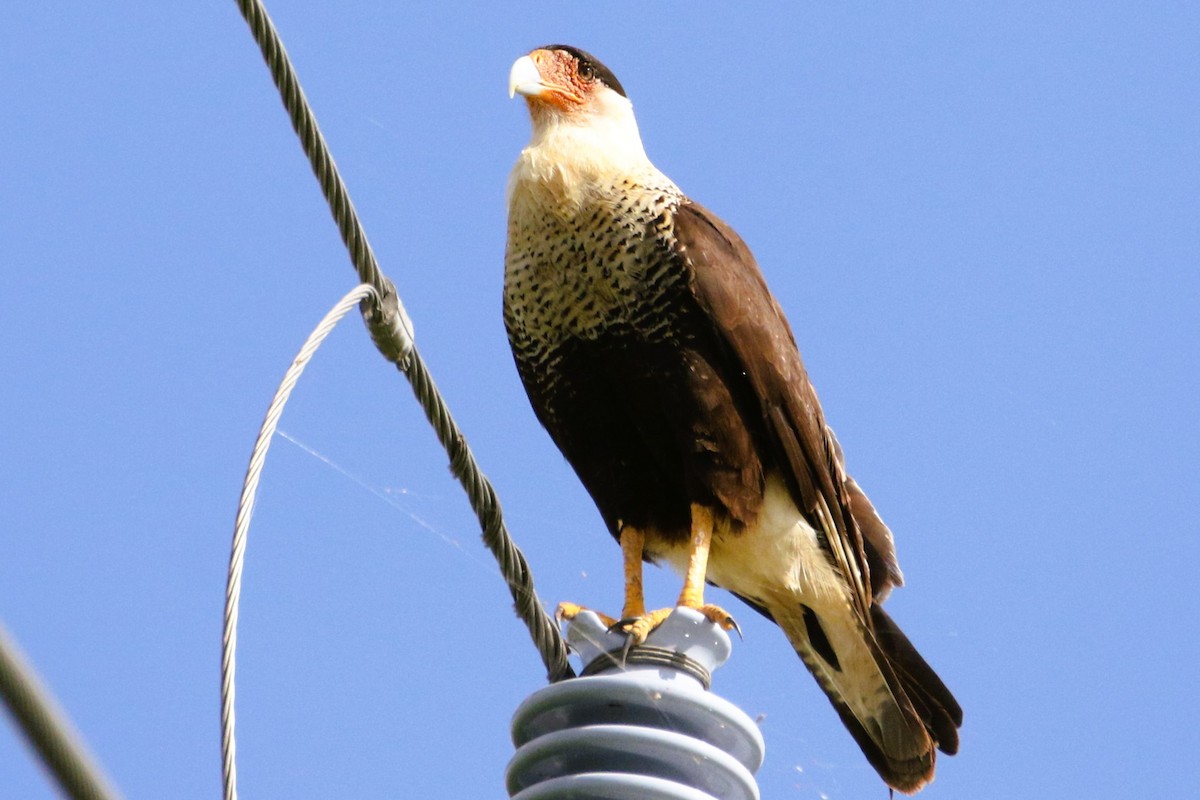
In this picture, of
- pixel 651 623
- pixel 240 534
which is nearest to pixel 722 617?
pixel 651 623

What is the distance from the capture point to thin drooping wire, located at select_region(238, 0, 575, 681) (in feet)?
9.52

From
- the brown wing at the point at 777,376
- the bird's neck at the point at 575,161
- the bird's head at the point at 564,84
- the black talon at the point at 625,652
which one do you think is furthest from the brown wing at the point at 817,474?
the black talon at the point at 625,652

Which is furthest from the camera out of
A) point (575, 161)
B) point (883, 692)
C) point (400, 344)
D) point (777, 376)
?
point (575, 161)

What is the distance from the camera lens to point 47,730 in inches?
50.6

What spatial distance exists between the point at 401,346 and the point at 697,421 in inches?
53.2

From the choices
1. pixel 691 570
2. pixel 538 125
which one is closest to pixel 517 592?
pixel 691 570

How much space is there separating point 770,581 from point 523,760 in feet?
6.38

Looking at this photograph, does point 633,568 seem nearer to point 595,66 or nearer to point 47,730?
point 595,66

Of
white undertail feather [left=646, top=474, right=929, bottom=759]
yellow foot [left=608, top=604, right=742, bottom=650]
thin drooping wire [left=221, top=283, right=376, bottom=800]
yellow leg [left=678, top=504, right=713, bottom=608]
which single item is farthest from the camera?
white undertail feather [left=646, top=474, right=929, bottom=759]

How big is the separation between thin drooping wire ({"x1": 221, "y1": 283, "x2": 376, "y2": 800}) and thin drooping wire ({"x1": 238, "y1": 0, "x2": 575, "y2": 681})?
0.14 meters

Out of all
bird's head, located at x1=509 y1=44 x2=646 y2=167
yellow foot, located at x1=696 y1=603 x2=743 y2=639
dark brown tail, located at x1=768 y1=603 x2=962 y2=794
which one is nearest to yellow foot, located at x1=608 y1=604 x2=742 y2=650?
yellow foot, located at x1=696 y1=603 x2=743 y2=639

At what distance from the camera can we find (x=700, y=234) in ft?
15.0

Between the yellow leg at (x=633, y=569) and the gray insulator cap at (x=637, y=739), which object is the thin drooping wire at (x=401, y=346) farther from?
the yellow leg at (x=633, y=569)

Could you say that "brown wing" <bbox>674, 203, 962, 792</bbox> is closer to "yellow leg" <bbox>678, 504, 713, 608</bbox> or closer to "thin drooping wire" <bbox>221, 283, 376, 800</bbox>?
"yellow leg" <bbox>678, 504, 713, 608</bbox>
